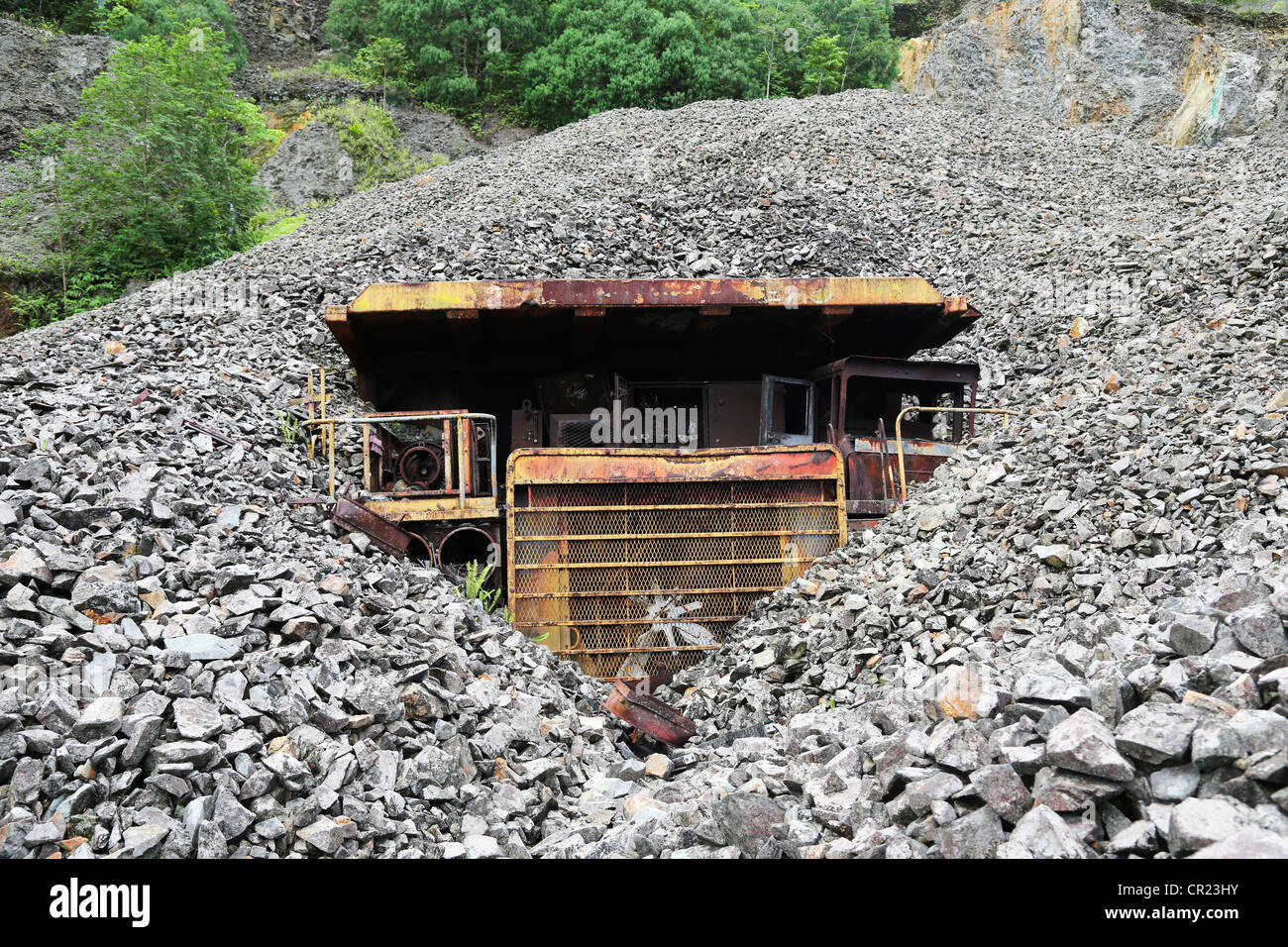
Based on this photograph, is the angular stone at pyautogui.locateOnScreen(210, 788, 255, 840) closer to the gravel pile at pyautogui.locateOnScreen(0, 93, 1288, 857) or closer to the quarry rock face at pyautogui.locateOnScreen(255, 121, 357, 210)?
the gravel pile at pyautogui.locateOnScreen(0, 93, 1288, 857)

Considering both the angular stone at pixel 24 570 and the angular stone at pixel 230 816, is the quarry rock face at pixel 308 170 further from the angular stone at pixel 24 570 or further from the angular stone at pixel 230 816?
the angular stone at pixel 230 816

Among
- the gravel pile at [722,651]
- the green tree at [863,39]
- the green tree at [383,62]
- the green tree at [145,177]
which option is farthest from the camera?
the green tree at [863,39]

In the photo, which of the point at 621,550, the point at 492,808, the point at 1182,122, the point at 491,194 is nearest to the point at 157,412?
the point at 621,550

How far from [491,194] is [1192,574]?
1173cm

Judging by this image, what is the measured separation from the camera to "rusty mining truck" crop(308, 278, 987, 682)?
490 cm

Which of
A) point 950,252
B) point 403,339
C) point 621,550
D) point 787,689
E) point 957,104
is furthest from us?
point 957,104

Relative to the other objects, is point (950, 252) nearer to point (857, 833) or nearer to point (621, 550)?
point (621, 550)

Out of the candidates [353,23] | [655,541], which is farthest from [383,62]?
[655,541]

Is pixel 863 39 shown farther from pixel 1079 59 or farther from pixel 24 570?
pixel 24 570

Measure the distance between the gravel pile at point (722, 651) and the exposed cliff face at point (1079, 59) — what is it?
1577cm

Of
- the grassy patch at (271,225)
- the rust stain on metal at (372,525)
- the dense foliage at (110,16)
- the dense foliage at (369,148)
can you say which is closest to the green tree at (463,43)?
the dense foliage at (369,148)

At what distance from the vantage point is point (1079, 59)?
20.9 meters

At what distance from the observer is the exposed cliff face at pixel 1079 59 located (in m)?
19.2

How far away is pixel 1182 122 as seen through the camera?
57.4ft
